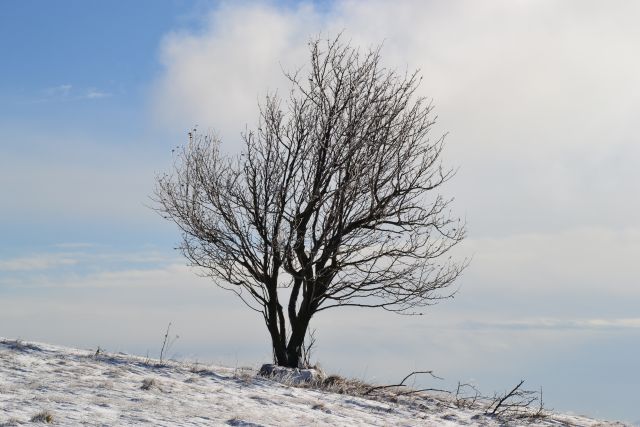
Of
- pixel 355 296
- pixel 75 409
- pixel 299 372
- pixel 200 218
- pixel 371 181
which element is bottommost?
pixel 75 409

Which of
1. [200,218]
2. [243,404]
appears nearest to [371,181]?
[200,218]

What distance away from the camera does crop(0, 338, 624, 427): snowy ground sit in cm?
770

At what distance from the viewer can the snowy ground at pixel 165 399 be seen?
25.3 feet

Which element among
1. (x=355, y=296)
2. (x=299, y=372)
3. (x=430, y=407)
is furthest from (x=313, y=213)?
(x=430, y=407)

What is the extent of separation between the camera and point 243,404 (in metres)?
9.51

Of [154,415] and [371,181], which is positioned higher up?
[371,181]

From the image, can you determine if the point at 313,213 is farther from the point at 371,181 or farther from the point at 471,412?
the point at 471,412

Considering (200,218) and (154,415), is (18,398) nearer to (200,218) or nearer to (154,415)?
(154,415)

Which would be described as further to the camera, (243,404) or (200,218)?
(200,218)

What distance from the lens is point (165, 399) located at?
891 centimetres

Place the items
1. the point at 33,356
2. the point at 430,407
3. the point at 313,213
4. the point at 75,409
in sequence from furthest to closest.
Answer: the point at 313,213 < the point at 430,407 < the point at 33,356 < the point at 75,409

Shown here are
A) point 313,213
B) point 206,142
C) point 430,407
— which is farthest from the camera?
point 206,142

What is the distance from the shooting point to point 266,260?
47.9 ft

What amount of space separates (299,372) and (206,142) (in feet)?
18.8
